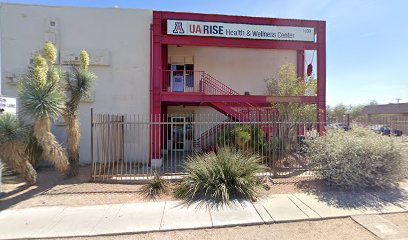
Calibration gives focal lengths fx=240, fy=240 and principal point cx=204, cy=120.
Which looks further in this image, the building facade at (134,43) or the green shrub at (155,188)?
the building facade at (134,43)

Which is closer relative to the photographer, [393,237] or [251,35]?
[393,237]

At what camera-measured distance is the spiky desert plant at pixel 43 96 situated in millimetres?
6688


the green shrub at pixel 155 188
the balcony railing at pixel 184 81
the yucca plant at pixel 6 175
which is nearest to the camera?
the green shrub at pixel 155 188

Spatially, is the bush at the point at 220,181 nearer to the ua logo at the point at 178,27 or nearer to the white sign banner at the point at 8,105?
the white sign banner at the point at 8,105

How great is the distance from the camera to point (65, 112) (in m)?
7.79

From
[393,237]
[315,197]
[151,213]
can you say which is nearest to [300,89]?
[315,197]

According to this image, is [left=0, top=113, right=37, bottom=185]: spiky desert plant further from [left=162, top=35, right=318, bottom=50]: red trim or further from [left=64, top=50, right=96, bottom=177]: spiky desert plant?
[left=162, top=35, right=318, bottom=50]: red trim

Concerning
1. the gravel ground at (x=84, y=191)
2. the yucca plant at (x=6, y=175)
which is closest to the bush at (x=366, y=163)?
the gravel ground at (x=84, y=191)

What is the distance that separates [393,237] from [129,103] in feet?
35.2

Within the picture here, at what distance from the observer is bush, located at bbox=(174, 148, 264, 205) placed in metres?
5.96

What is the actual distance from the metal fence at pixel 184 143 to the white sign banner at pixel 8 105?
90.3 inches

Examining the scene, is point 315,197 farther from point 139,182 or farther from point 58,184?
point 58,184

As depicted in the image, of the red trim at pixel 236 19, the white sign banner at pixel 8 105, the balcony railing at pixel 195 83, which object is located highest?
the red trim at pixel 236 19

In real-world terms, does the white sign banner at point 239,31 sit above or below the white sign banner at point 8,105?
above
